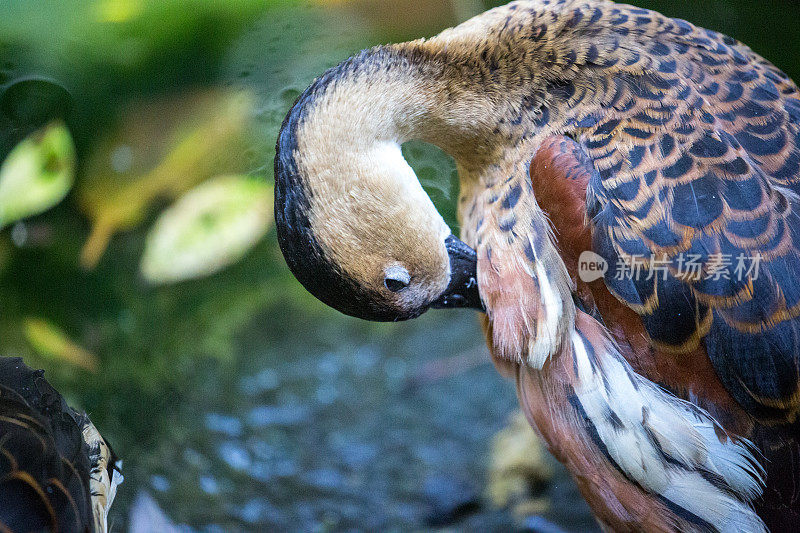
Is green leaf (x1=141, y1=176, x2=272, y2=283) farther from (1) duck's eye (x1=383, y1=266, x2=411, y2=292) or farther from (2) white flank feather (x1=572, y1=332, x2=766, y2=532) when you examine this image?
(2) white flank feather (x1=572, y1=332, x2=766, y2=532)

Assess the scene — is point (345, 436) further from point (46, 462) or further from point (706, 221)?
point (706, 221)

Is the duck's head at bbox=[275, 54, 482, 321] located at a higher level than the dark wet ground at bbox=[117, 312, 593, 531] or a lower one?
higher

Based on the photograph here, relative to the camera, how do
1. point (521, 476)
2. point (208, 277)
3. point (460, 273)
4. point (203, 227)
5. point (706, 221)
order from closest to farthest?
point (706, 221) → point (460, 273) → point (521, 476) → point (203, 227) → point (208, 277)

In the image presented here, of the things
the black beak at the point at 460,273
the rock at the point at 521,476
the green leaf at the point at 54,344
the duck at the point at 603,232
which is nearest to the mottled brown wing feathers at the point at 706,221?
the duck at the point at 603,232

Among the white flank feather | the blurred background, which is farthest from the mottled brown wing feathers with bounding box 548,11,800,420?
the blurred background

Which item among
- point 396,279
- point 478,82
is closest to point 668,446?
point 396,279

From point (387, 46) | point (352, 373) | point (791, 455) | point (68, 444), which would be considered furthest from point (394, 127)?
point (352, 373)
